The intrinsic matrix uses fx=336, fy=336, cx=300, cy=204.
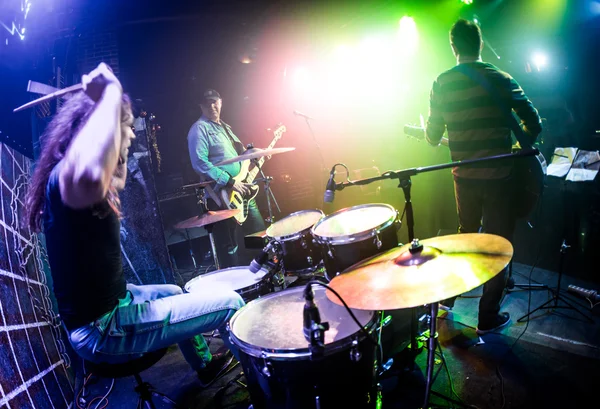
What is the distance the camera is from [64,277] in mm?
1779

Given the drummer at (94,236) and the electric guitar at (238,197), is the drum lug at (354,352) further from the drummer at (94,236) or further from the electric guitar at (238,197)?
the electric guitar at (238,197)

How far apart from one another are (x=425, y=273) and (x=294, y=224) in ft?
7.23

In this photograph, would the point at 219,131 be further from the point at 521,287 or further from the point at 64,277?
the point at 521,287

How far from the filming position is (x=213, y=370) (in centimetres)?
297

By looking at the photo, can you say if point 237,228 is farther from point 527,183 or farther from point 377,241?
point 527,183

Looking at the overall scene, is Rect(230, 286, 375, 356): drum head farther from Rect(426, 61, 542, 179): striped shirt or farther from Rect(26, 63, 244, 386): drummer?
Rect(426, 61, 542, 179): striped shirt

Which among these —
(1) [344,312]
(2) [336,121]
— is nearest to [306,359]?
(1) [344,312]

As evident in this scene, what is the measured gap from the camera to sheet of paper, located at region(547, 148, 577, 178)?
12.1 feet

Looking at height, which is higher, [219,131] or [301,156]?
[219,131]

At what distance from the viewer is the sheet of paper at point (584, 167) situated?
11.3 feet

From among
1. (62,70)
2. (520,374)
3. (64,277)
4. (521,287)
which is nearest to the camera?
(64,277)

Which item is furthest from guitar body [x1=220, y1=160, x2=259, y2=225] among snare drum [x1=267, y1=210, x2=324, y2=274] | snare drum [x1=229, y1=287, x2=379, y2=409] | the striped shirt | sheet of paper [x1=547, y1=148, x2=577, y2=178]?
sheet of paper [x1=547, y1=148, x2=577, y2=178]

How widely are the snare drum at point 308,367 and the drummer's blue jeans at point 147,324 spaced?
0.73ft

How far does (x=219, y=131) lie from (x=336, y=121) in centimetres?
376
